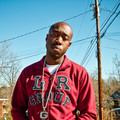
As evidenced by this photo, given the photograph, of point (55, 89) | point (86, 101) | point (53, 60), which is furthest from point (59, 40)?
point (86, 101)

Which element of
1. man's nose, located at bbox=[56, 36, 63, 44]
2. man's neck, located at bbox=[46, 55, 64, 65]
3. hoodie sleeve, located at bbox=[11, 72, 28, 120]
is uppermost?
man's nose, located at bbox=[56, 36, 63, 44]

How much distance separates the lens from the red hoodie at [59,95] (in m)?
1.56

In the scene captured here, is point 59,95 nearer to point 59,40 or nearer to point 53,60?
point 53,60

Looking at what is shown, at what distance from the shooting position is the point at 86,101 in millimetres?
1604

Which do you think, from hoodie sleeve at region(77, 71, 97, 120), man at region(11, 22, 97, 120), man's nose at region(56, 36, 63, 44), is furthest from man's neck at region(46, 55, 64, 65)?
hoodie sleeve at region(77, 71, 97, 120)

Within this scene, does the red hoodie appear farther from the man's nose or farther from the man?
the man's nose

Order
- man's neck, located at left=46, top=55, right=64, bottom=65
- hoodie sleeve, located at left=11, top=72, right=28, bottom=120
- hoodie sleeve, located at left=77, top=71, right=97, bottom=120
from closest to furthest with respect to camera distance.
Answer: hoodie sleeve, located at left=77, top=71, right=97, bottom=120 → hoodie sleeve, located at left=11, top=72, right=28, bottom=120 → man's neck, located at left=46, top=55, right=64, bottom=65

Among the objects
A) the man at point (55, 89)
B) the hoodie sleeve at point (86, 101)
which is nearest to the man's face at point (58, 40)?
the man at point (55, 89)

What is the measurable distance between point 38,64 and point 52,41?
1.15ft

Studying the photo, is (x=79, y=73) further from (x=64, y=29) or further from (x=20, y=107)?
(x=20, y=107)

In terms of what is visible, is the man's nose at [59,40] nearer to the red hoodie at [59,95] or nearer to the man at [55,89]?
the man at [55,89]

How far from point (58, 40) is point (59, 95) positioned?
0.61 metres

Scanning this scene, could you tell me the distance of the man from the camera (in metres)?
1.57

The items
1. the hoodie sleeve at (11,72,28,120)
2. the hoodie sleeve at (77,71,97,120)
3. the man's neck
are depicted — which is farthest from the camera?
the man's neck
